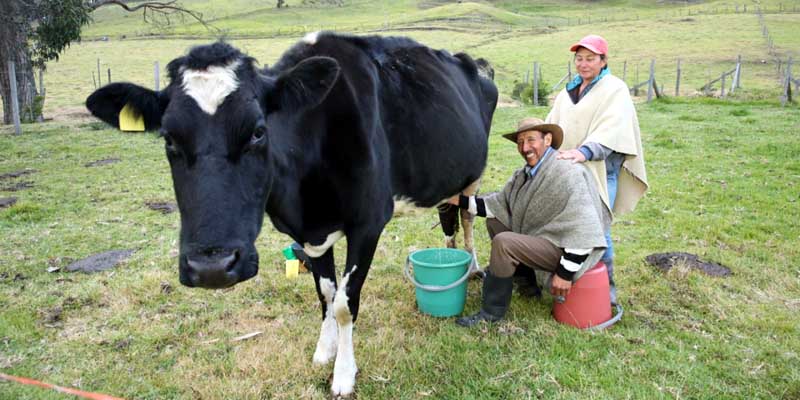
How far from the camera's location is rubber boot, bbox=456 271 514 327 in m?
4.46

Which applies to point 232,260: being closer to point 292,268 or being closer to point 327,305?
point 327,305

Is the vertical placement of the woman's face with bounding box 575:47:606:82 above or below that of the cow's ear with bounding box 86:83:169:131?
above

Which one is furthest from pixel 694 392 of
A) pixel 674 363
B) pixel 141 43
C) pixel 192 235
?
pixel 141 43

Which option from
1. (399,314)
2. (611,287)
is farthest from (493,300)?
(611,287)

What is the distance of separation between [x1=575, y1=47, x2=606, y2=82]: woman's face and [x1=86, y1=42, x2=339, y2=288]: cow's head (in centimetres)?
249

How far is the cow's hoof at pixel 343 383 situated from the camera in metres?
3.65

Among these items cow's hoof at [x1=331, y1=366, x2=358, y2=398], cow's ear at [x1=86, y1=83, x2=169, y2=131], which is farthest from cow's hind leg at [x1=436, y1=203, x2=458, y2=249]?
cow's ear at [x1=86, y1=83, x2=169, y2=131]

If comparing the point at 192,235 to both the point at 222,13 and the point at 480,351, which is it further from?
the point at 222,13

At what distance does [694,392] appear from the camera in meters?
3.56

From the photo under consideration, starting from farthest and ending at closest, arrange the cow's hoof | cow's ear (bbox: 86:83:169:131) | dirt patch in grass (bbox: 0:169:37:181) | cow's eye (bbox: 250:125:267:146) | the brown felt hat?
dirt patch in grass (bbox: 0:169:37:181) → the brown felt hat → the cow's hoof → cow's ear (bbox: 86:83:169:131) → cow's eye (bbox: 250:125:267:146)

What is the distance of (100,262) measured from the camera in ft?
19.7

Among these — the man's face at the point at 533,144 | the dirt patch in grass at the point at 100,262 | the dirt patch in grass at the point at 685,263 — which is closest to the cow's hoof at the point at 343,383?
the man's face at the point at 533,144

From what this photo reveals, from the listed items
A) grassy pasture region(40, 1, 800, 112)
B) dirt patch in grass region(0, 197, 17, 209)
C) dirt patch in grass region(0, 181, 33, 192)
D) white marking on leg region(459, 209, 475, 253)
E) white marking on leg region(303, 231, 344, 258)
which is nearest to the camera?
white marking on leg region(303, 231, 344, 258)

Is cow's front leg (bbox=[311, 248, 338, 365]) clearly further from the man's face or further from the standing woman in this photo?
the standing woman
